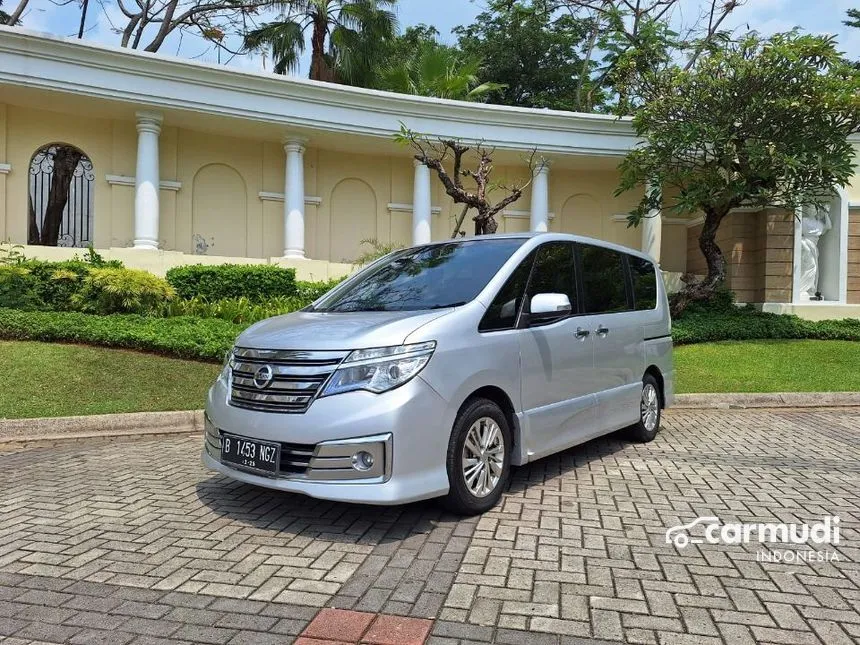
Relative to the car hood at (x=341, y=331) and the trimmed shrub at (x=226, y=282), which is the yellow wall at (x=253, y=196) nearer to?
the trimmed shrub at (x=226, y=282)

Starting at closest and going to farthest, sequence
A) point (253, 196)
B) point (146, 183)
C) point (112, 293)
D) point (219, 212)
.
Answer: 1. point (112, 293)
2. point (146, 183)
3. point (219, 212)
4. point (253, 196)

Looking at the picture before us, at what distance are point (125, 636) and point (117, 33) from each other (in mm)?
25695

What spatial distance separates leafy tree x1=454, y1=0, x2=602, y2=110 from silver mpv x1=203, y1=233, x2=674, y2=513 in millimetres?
23859

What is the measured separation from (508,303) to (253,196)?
13.8 meters

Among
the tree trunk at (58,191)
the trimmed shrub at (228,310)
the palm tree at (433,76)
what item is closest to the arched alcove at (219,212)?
the tree trunk at (58,191)

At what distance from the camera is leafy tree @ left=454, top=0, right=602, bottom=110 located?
27.5m

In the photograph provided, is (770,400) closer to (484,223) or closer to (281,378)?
(484,223)

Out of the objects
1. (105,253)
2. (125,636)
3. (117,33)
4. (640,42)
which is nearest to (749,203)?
(640,42)

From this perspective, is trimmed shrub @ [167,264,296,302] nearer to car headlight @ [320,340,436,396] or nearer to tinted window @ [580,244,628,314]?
tinted window @ [580,244,628,314]

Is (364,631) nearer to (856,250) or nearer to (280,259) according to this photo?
(280,259)

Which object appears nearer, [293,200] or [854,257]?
[293,200]

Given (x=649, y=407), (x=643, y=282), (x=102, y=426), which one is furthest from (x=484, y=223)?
(x=102, y=426)

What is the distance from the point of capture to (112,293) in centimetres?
1088

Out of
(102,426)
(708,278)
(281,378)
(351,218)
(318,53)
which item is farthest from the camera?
(318,53)
